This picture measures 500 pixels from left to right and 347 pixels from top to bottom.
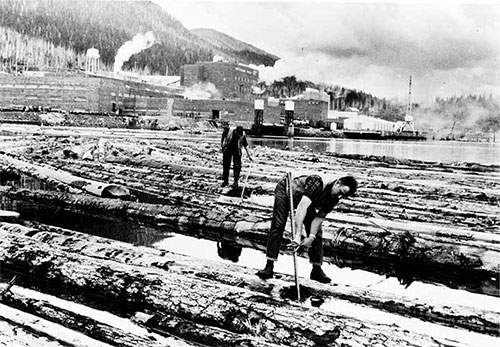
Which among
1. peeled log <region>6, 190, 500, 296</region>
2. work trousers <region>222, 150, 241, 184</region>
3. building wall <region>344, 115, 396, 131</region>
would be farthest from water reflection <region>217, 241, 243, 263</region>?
building wall <region>344, 115, 396, 131</region>

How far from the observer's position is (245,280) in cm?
449

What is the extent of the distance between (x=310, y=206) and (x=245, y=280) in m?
0.80

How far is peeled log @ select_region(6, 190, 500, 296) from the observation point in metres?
5.46

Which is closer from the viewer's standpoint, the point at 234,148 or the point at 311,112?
the point at 234,148

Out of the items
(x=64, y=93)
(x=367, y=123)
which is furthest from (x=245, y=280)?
(x=64, y=93)

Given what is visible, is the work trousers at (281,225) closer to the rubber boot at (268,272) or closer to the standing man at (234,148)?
the rubber boot at (268,272)

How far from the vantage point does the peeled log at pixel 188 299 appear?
3285 millimetres

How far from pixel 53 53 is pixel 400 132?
94.4 ft

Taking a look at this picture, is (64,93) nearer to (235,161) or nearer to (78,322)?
(235,161)

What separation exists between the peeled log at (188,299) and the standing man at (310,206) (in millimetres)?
655

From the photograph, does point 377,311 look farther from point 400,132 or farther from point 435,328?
point 400,132

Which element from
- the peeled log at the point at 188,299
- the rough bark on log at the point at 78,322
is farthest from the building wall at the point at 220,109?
the rough bark on log at the point at 78,322

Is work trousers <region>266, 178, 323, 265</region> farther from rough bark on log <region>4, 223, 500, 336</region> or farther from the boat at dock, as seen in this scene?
the boat at dock

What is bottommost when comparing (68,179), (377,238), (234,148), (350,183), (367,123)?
(377,238)
